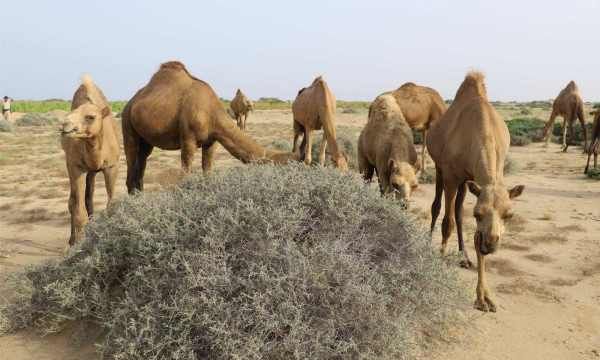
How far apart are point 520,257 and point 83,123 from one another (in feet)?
18.4

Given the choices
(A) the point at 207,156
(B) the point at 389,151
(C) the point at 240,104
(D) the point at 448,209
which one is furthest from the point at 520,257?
(C) the point at 240,104

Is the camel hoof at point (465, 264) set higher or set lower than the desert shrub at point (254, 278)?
lower

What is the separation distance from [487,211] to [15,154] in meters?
17.1

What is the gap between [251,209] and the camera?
361 centimetres

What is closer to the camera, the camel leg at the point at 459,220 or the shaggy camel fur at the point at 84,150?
the shaggy camel fur at the point at 84,150

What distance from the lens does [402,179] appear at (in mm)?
5508

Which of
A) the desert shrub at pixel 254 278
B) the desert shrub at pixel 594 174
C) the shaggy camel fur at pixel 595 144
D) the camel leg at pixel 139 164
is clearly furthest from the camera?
the shaggy camel fur at pixel 595 144

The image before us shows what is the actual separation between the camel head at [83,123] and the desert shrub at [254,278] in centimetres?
138

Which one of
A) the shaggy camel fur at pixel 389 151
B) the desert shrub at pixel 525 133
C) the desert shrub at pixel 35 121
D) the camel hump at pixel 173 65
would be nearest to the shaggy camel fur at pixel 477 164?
the shaggy camel fur at pixel 389 151

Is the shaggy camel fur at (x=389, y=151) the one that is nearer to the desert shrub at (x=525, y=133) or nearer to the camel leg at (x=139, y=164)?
the camel leg at (x=139, y=164)

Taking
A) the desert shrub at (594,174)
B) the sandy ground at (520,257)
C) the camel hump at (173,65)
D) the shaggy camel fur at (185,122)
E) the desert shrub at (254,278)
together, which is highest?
the camel hump at (173,65)

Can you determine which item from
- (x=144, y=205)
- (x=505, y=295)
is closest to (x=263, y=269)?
(x=144, y=205)

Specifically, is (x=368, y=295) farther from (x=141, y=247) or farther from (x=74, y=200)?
(x=74, y=200)

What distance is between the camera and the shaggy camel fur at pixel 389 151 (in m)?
5.56
